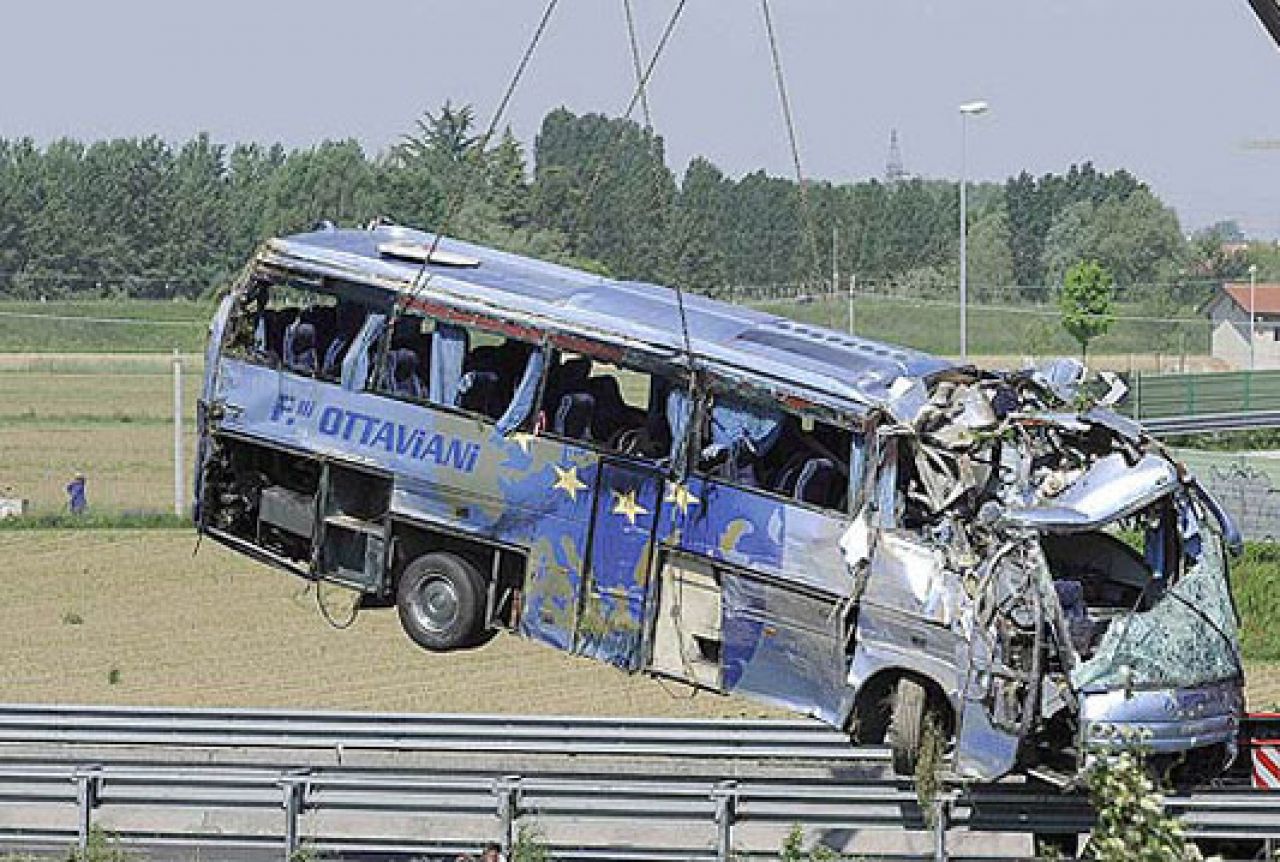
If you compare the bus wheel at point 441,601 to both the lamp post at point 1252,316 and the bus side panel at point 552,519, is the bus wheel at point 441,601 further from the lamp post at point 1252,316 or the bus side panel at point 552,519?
the lamp post at point 1252,316

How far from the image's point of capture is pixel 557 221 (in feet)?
307

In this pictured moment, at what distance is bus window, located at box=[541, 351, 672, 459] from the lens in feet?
56.4

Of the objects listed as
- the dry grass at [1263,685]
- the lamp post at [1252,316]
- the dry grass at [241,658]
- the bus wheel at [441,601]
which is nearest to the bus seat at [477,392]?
the bus wheel at [441,601]

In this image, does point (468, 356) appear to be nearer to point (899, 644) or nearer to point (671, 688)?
point (899, 644)

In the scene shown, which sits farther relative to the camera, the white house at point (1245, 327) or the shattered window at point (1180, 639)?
the white house at point (1245, 327)

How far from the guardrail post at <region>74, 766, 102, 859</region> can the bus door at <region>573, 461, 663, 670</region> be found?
3.43 m

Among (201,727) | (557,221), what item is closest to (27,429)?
(557,221)

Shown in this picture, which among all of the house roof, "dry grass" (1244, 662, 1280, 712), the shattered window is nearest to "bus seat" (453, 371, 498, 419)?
the shattered window

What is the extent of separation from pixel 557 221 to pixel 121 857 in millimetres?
78329

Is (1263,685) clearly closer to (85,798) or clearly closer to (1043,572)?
(1043,572)

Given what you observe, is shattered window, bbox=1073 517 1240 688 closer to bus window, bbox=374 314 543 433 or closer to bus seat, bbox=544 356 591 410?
bus seat, bbox=544 356 591 410

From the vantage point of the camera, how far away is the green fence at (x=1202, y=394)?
60.1 meters

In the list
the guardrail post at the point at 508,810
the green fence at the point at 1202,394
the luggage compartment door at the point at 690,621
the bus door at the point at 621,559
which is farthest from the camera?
the green fence at the point at 1202,394

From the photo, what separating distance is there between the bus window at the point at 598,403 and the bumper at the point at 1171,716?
3649mm
